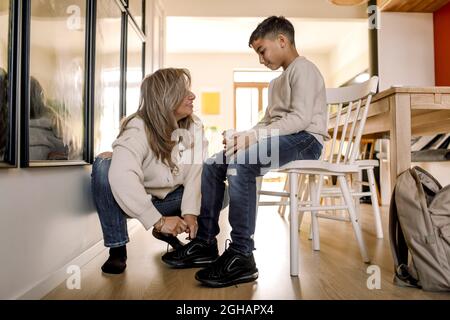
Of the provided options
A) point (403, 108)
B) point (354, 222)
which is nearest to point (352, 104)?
point (403, 108)

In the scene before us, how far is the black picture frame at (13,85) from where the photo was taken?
0.99m

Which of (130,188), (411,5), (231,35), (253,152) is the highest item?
(231,35)

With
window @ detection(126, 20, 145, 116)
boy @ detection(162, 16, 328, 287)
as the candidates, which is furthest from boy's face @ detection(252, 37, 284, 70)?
window @ detection(126, 20, 145, 116)

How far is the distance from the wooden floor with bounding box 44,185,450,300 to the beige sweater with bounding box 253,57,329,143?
0.51m

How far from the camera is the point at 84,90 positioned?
155 cm

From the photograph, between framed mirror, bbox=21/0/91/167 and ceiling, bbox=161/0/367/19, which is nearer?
framed mirror, bbox=21/0/91/167

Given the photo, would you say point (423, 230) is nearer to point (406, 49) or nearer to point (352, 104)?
point (352, 104)

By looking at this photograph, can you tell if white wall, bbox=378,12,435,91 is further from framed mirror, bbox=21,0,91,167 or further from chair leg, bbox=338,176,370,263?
framed mirror, bbox=21,0,91,167

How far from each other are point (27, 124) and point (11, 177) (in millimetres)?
161

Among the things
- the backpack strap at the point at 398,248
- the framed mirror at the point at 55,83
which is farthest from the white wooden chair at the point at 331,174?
the framed mirror at the point at 55,83

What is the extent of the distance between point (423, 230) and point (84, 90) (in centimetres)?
135

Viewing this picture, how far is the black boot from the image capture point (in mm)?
1398
